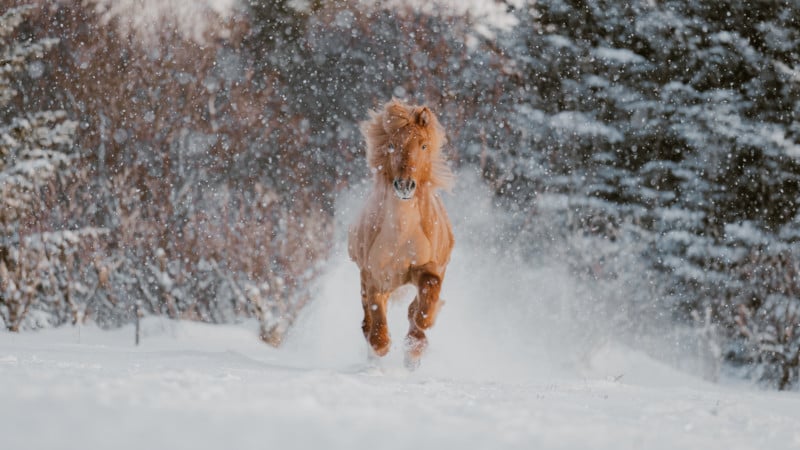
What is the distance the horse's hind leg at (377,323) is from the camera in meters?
7.32

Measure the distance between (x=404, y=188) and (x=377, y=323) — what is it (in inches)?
54.5

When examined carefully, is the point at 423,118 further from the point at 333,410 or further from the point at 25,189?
the point at 25,189

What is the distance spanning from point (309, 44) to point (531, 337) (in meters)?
9.36

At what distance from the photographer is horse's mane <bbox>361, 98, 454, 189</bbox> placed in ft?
23.2

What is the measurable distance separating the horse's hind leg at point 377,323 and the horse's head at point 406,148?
3.20 ft

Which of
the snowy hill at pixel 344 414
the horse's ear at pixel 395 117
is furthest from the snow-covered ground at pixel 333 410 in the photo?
the horse's ear at pixel 395 117

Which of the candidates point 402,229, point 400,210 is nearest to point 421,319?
point 402,229

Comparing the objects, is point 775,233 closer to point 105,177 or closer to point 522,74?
point 522,74

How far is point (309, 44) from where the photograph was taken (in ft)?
67.8

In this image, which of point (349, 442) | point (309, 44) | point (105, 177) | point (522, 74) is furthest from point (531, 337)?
point (349, 442)

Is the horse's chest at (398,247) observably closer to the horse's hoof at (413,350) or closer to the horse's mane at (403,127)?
the horse's mane at (403,127)

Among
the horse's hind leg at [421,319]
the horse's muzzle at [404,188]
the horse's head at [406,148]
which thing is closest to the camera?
the horse's muzzle at [404,188]

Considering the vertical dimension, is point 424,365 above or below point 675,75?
below

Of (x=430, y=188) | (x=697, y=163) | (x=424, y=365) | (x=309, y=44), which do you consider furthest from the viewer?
(x=309, y=44)
